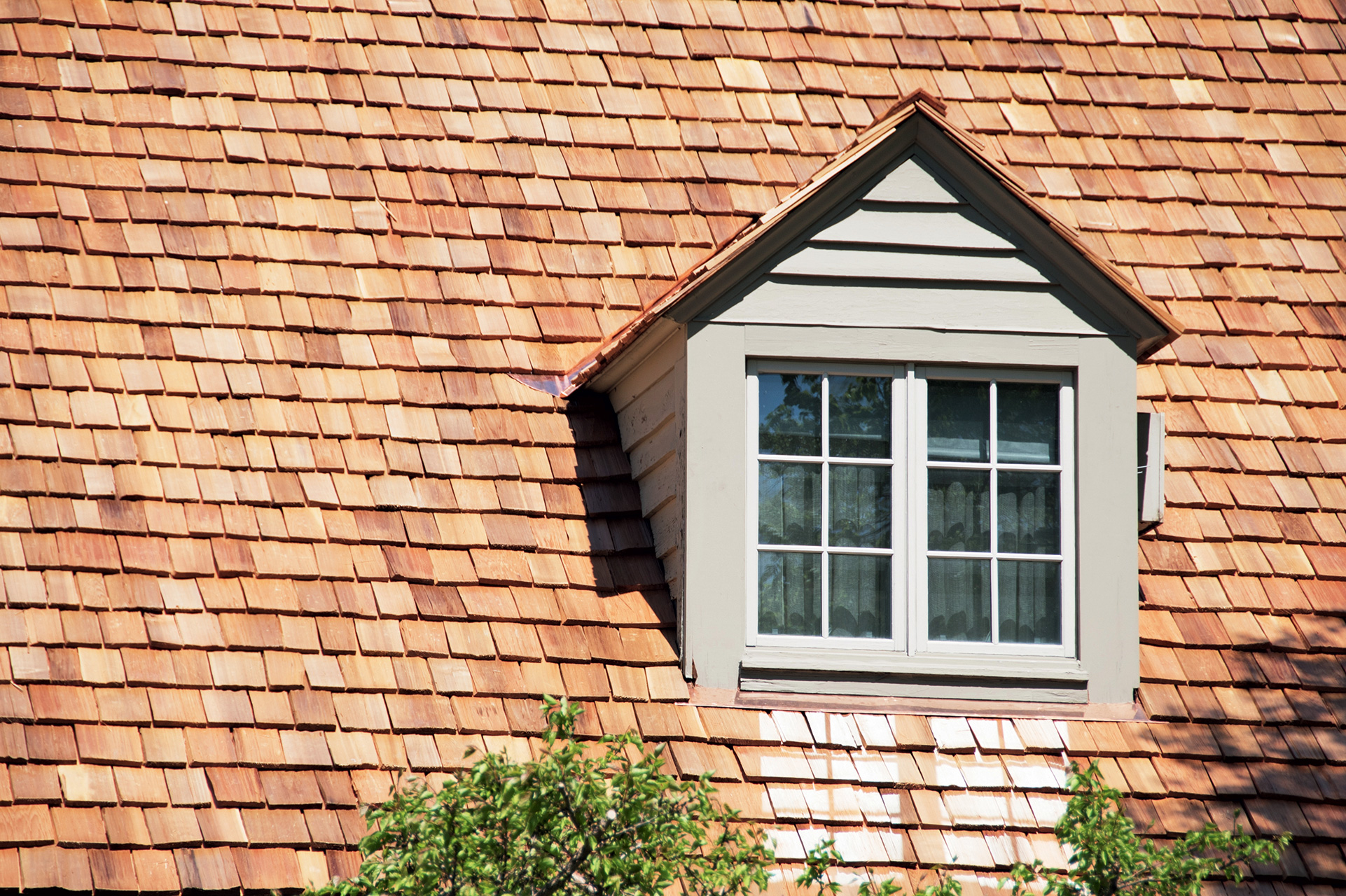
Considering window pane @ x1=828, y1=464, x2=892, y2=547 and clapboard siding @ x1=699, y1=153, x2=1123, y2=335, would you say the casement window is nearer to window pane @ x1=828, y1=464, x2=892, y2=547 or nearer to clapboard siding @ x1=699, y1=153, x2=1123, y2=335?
window pane @ x1=828, y1=464, x2=892, y2=547

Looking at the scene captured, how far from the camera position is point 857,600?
5.25 metres

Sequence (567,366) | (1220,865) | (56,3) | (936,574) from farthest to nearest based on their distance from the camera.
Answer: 1. (56,3)
2. (567,366)
3. (936,574)
4. (1220,865)

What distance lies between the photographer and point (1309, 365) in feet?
20.1

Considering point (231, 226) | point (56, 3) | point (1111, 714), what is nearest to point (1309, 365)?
point (1111, 714)

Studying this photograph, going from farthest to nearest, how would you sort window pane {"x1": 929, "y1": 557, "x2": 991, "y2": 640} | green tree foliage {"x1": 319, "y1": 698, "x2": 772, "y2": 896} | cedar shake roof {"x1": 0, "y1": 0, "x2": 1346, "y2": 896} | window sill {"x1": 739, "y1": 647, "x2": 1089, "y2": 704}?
window pane {"x1": 929, "y1": 557, "x2": 991, "y2": 640} → window sill {"x1": 739, "y1": 647, "x2": 1089, "y2": 704} → cedar shake roof {"x1": 0, "y1": 0, "x2": 1346, "y2": 896} → green tree foliage {"x1": 319, "y1": 698, "x2": 772, "y2": 896}

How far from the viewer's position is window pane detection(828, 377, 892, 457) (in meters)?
5.32

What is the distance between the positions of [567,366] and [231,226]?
5.06ft

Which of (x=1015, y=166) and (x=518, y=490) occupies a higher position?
(x=1015, y=166)

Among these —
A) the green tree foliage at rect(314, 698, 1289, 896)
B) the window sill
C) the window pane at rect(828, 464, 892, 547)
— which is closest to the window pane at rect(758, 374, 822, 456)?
the window pane at rect(828, 464, 892, 547)

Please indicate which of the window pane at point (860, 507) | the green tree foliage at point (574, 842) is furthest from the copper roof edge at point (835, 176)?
the green tree foliage at point (574, 842)

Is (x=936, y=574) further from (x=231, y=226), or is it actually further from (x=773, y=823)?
(x=231, y=226)

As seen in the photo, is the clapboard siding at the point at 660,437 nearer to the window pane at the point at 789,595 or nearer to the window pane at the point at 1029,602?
the window pane at the point at 789,595

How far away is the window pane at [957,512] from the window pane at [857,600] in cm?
23

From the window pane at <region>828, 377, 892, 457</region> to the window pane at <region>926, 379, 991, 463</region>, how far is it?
0.53 ft
